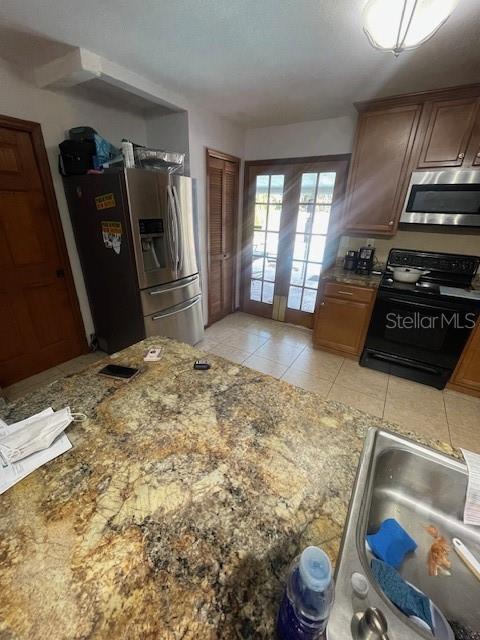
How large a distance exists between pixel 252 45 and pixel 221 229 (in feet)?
6.11

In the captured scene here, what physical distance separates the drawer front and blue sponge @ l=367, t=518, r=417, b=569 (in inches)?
83.6

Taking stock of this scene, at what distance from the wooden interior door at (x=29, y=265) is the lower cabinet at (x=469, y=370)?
3.69m

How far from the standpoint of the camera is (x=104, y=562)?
0.54 meters

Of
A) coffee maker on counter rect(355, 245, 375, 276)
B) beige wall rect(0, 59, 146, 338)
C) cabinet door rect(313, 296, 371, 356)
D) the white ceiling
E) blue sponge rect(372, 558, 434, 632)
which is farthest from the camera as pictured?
coffee maker on counter rect(355, 245, 375, 276)

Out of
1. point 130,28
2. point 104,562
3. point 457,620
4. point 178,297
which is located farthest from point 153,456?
point 130,28

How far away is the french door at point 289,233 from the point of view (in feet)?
10.3

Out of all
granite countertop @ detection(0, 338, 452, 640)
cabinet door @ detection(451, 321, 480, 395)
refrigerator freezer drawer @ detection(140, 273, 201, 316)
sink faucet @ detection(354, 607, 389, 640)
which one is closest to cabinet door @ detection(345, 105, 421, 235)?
cabinet door @ detection(451, 321, 480, 395)

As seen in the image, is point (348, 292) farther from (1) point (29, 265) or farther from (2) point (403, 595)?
(1) point (29, 265)

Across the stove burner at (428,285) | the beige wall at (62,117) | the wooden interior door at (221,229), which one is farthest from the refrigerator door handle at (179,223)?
the stove burner at (428,285)

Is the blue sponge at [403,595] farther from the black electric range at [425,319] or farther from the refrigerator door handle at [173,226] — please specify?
the refrigerator door handle at [173,226]

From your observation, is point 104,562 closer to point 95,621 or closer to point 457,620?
point 95,621

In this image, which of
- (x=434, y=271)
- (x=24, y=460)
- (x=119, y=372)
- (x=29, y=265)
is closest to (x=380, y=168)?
(x=434, y=271)

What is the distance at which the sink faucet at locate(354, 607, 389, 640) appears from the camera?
456 mm

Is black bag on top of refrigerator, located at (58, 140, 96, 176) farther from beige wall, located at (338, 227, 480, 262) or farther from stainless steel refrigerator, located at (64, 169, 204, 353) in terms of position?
beige wall, located at (338, 227, 480, 262)
